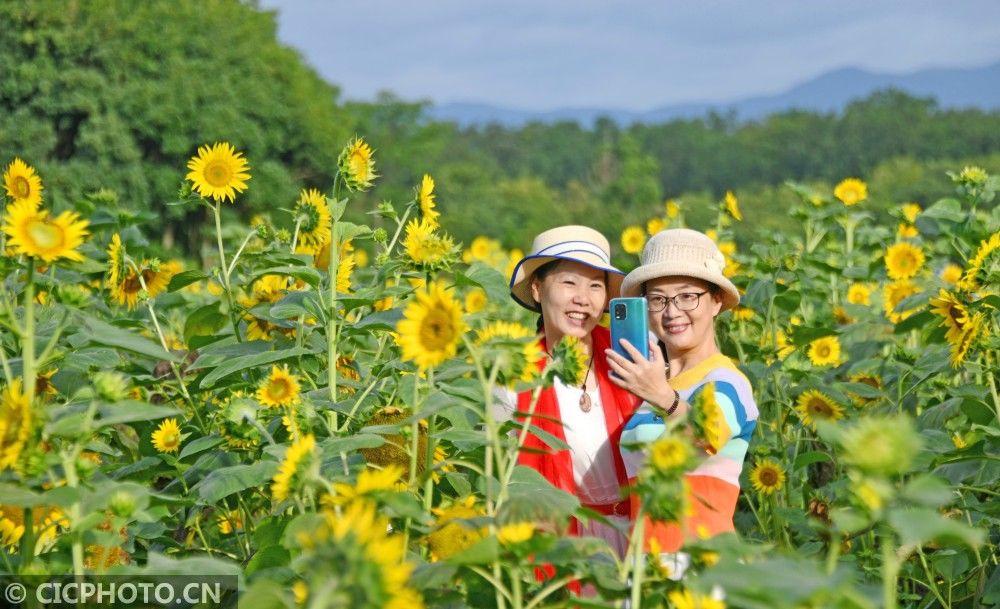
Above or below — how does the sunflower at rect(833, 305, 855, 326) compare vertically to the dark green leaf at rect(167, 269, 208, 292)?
above

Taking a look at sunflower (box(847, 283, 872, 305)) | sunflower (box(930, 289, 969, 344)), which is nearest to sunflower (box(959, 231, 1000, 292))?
sunflower (box(930, 289, 969, 344))

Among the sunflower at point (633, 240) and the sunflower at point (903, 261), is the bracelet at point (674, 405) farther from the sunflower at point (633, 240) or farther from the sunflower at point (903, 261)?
the sunflower at point (633, 240)

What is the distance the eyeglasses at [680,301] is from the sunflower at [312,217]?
0.68 metres

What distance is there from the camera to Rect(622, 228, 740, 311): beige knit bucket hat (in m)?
2.44

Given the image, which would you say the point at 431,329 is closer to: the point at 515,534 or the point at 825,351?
the point at 515,534

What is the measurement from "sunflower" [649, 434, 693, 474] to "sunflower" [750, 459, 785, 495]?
1809mm

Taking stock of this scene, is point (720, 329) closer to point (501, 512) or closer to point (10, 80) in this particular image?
point (501, 512)

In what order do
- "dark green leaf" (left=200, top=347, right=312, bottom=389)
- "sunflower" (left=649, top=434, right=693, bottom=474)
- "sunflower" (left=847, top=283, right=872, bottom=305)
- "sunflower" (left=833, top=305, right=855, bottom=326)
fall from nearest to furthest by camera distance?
1. "sunflower" (left=649, top=434, right=693, bottom=474)
2. "dark green leaf" (left=200, top=347, right=312, bottom=389)
3. "sunflower" (left=833, top=305, right=855, bottom=326)
4. "sunflower" (left=847, top=283, right=872, bottom=305)

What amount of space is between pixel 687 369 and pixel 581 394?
22 centimetres

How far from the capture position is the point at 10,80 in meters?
24.3

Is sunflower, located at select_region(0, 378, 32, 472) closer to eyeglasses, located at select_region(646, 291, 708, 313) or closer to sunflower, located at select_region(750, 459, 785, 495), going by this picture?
eyeglasses, located at select_region(646, 291, 708, 313)

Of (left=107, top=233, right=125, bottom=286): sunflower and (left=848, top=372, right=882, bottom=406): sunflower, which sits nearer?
(left=107, top=233, right=125, bottom=286): sunflower

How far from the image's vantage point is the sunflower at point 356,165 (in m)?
2.25

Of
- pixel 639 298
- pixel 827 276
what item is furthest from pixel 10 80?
pixel 639 298
